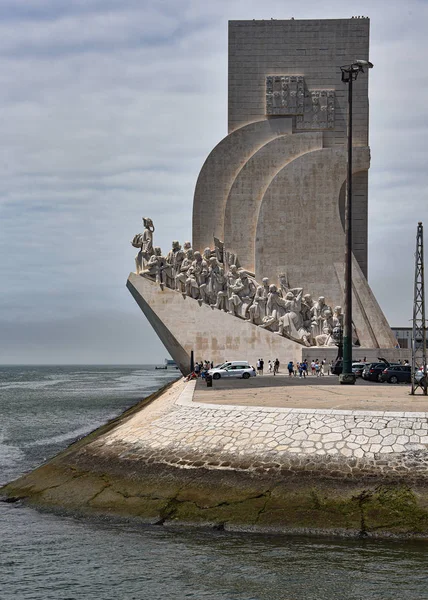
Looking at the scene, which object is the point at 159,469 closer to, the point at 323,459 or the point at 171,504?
the point at 171,504

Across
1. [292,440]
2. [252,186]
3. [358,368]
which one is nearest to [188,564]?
[292,440]

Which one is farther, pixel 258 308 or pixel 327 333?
pixel 258 308

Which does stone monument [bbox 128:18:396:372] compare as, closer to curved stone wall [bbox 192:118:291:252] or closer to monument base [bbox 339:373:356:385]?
curved stone wall [bbox 192:118:291:252]

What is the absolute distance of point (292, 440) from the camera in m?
14.7

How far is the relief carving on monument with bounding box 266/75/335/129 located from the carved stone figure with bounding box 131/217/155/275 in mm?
7583

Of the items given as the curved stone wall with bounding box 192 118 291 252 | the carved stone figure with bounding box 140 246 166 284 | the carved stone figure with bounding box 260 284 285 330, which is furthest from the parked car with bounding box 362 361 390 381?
the curved stone wall with bounding box 192 118 291 252

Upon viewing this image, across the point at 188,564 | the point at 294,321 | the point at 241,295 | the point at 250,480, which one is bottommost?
the point at 188,564

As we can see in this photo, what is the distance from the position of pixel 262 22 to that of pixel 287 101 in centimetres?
374

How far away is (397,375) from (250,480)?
15.8m

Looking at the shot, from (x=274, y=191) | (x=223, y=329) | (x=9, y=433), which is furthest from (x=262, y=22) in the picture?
(x=9, y=433)

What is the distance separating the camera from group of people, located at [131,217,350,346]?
36.6 m

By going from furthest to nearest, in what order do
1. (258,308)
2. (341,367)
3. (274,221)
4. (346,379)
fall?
(274,221), (258,308), (341,367), (346,379)

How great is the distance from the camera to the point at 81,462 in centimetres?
1630

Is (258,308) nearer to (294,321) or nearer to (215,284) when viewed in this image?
(294,321)
